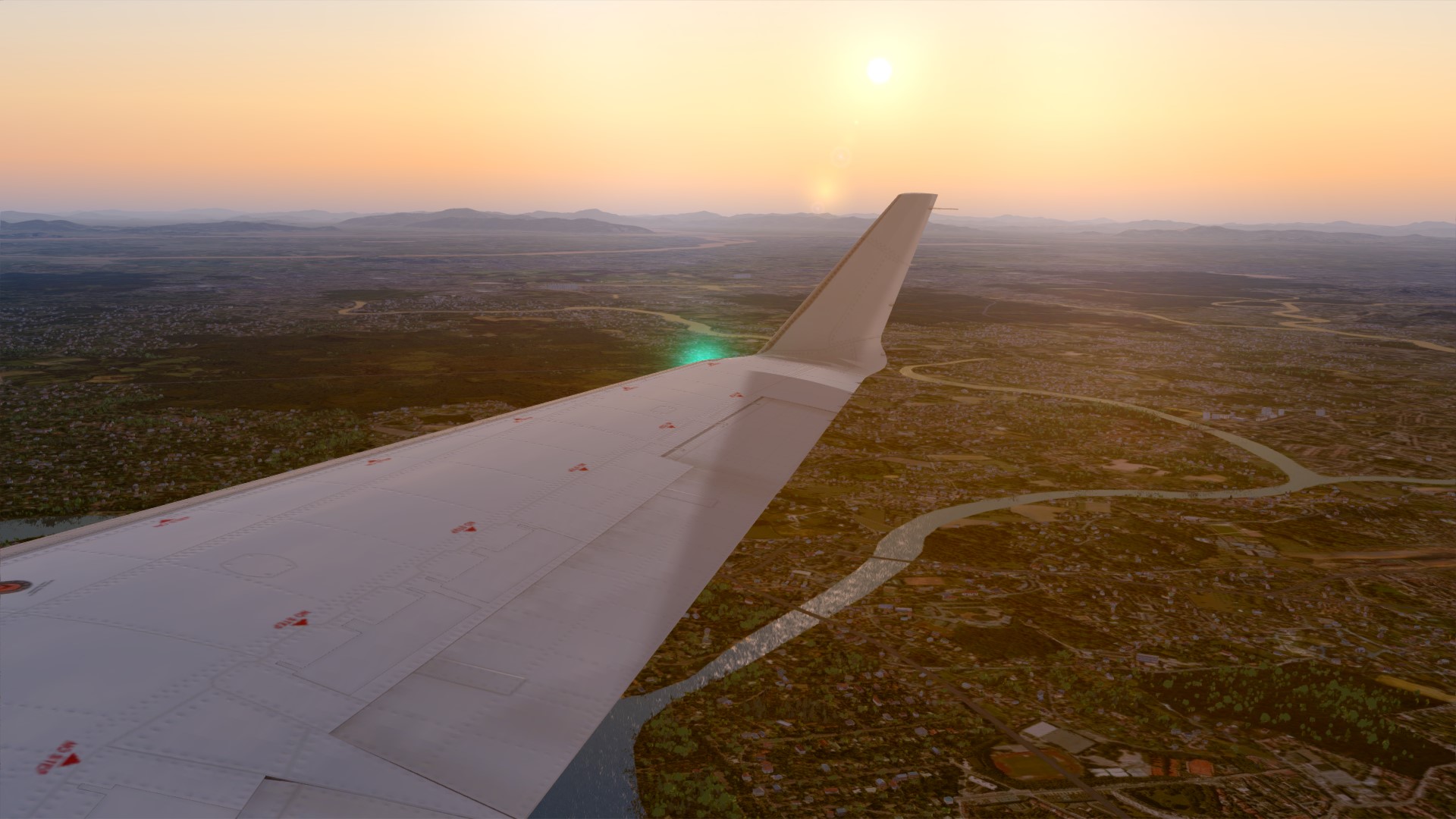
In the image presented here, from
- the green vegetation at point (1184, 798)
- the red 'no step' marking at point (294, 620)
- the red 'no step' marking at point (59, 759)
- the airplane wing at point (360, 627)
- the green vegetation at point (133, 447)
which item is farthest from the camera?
the green vegetation at point (133, 447)

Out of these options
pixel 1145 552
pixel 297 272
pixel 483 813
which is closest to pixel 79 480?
pixel 483 813

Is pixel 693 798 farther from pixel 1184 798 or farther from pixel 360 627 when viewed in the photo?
pixel 360 627

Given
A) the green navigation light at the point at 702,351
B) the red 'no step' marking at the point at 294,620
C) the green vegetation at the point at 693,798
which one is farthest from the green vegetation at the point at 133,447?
the green navigation light at the point at 702,351

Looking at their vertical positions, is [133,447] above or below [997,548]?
above

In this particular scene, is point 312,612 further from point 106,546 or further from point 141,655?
point 106,546

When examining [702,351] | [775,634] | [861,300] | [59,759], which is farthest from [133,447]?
[702,351]

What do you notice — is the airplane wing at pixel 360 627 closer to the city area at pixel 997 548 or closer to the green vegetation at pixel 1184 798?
the city area at pixel 997 548

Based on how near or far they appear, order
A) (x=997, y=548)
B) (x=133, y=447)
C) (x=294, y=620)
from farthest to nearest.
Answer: (x=133, y=447)
(x=997, y=548)
(x=294, y=620)
